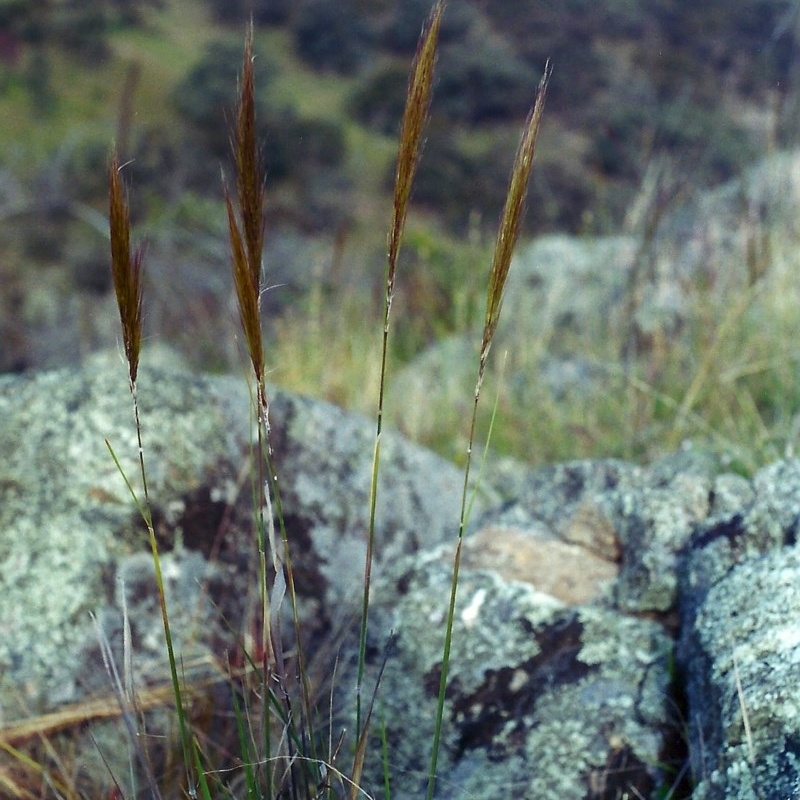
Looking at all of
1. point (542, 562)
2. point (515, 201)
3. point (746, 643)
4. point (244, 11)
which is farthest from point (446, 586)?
point (244, 11)

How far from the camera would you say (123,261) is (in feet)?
2.80

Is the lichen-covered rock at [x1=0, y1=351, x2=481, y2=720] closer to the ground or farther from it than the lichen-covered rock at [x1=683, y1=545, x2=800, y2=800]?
farther from it

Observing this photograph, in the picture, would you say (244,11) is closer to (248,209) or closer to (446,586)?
(446,586)

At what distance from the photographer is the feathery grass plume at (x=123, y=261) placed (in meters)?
0.85

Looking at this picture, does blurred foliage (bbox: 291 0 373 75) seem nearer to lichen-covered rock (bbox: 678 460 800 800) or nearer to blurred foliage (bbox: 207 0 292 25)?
blurred foliage (bbox: 207 0 292 25)

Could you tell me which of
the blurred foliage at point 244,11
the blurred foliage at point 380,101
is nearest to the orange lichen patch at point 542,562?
the blurred foliage at point 380,101

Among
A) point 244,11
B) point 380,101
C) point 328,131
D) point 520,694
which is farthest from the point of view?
point 244,11

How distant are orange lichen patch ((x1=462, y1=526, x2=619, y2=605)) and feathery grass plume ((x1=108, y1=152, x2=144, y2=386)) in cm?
92

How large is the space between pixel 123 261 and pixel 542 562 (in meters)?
1.02

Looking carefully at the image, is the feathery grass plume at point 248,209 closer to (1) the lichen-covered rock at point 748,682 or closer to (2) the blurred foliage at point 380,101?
(1) the lichen-covered rock at point 748,682

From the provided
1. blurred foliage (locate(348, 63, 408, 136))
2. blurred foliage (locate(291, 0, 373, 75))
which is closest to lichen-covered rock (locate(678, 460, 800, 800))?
blurred foliage (locate(348, 63, 408, 136))

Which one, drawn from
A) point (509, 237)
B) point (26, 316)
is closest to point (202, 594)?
point (509, 237)

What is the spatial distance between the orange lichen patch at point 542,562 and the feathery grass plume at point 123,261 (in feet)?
3.02

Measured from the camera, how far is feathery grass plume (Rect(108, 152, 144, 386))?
849mm
